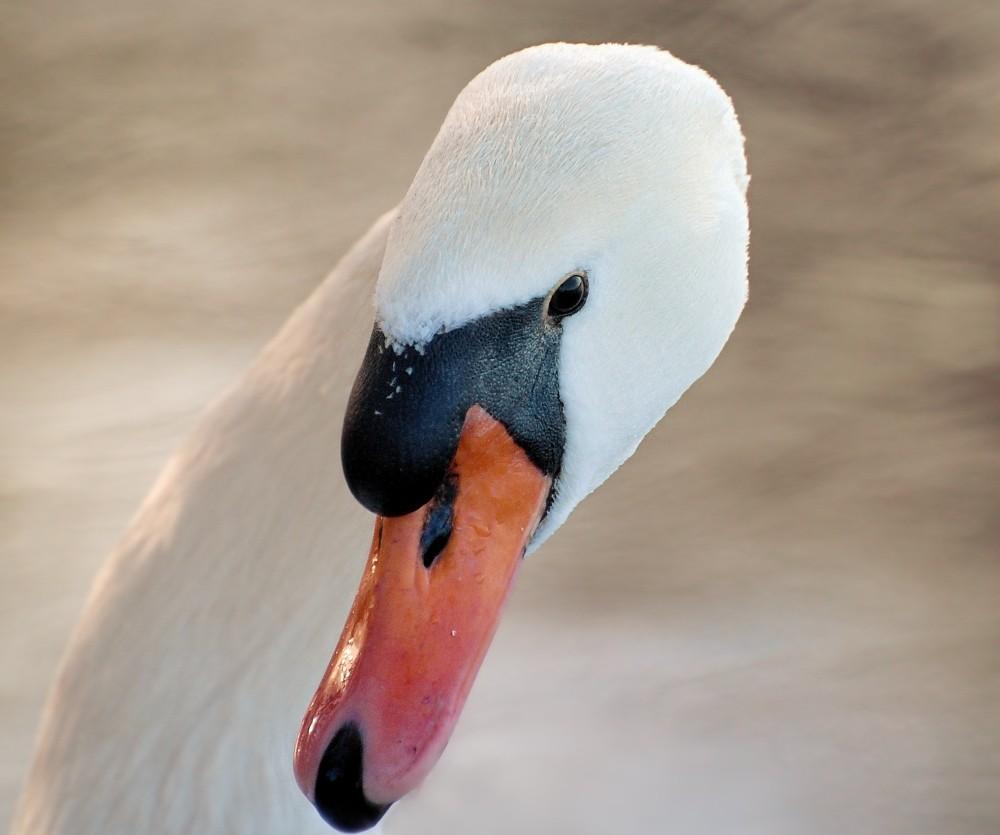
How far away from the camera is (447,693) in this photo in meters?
0.73

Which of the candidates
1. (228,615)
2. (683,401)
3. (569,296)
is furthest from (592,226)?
(683,401)

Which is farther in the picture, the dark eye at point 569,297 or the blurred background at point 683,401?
the blurred background at point 683,401

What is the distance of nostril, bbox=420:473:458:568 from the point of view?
2.41 feet

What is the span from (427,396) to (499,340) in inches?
1.7

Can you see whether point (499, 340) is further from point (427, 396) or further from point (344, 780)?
point (344, 780)

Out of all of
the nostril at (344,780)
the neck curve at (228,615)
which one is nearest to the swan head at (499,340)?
the nostril at (344,780)

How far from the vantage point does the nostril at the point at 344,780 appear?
0.72 meters

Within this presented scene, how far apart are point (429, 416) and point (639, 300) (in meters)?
0.13

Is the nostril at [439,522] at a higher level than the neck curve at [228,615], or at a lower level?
higher

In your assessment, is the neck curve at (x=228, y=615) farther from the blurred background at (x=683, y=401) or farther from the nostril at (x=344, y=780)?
the blurred background at (x=683, y=401)

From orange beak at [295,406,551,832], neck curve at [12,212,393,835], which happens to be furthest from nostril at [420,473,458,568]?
neck curve at [12,212,393,835]

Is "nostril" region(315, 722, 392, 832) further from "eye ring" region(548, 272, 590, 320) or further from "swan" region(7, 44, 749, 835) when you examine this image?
"eye ring" region(548, 272, 590, 320)

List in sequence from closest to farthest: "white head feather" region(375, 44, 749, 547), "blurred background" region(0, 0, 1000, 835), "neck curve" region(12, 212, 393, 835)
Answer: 1. "white head feather" region(375, 44, 749, 547)
2. "neck curve" region(12, 212, 393, 835)
3. "blurred background" region(0, 0, 1000, 835)

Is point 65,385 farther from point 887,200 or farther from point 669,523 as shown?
point 887,200
